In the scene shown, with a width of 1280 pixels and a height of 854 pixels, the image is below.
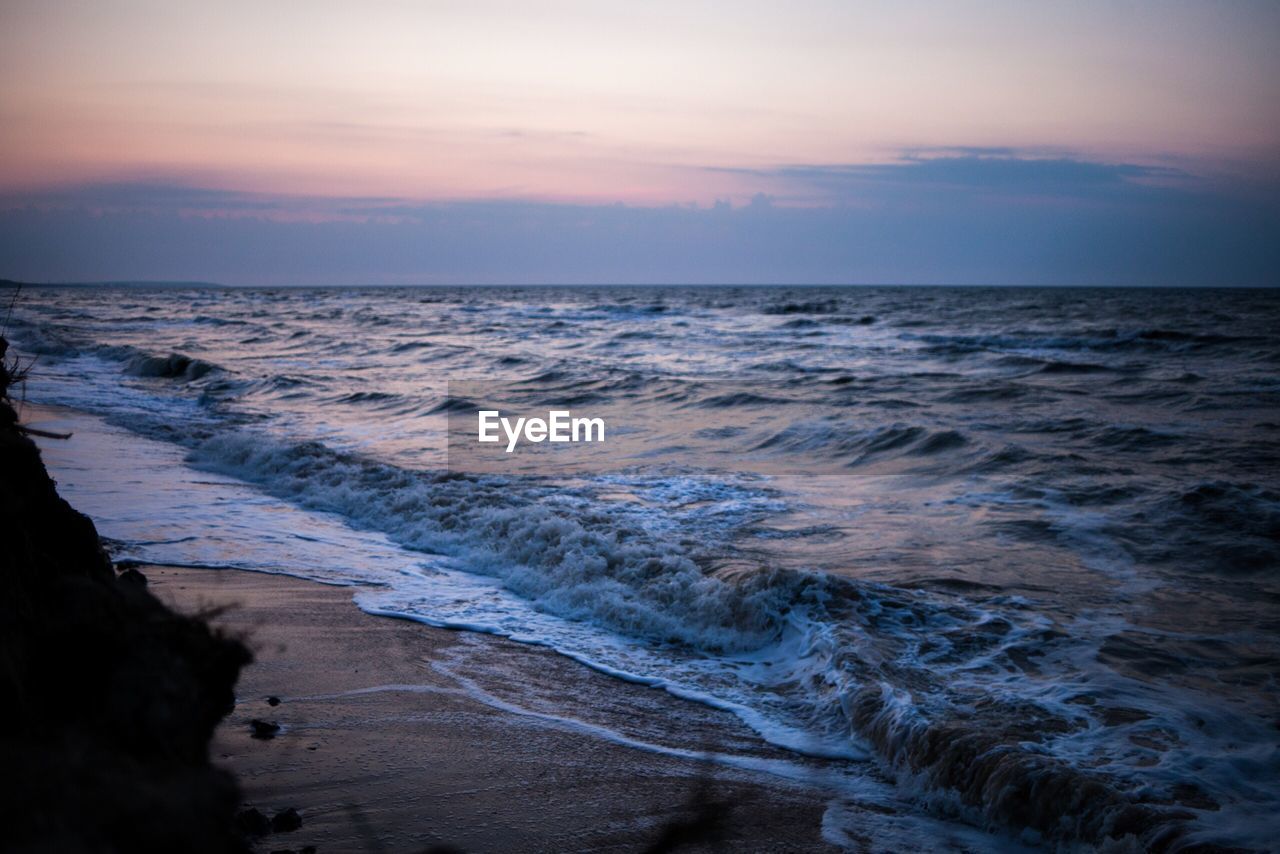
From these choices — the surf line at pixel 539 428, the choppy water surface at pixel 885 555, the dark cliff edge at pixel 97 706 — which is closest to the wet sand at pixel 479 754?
the choppy water surface at pixel 885 555

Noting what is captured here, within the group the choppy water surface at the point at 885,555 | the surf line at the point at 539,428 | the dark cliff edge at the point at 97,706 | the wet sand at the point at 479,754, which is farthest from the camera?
the surf line at the point at 539,428

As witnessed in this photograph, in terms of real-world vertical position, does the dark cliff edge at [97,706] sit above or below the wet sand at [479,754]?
above

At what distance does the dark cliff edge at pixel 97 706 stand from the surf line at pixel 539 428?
1104 centimetres

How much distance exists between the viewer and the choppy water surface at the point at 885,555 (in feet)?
15.2

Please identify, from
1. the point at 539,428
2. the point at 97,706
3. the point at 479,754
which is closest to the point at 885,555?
the point at 479,754

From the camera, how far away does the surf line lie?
14.5 m

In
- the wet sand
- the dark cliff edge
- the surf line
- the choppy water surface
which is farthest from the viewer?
the surf line

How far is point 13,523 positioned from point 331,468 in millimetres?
9186

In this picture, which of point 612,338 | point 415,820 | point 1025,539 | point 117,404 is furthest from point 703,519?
point 612,338

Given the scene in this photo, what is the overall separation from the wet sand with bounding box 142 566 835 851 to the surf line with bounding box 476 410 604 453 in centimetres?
786

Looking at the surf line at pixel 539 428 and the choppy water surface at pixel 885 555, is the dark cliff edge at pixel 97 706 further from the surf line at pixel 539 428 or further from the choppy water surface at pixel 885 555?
the surf line at pixel 539 428

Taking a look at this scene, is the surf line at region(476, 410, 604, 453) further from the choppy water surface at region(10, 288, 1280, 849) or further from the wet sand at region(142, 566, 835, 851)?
the wet sand at region(142, 566, 835, 851)

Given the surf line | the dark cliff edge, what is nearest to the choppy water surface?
the surf line

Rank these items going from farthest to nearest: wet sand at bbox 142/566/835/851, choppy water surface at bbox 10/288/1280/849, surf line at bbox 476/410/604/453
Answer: surf line at bbox 476/410/604/453 → choppy water surface at bbox 10/288/1280/849 → wet sand at bbox 142/566/835/851
